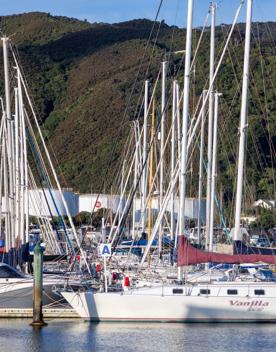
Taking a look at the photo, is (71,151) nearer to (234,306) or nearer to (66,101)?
(66,101)

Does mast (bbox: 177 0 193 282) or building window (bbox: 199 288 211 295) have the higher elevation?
mast (bbox: 177 0 193 282)

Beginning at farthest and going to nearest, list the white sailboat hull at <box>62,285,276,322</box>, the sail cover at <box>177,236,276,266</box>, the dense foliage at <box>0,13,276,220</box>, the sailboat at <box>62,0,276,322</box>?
the dense foliage at <box>0,13,276,220</box>
the white sailboat hull at <box>62,285,276,322</box>
the sailboat at <box>62,0,276,322</box>
the sail cover at <box>177,236,276,266</box>

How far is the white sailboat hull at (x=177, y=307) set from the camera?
3400 cm

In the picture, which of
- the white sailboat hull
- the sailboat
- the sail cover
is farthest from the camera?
the white sailboat hull

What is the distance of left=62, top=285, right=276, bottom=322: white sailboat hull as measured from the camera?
1339 inches

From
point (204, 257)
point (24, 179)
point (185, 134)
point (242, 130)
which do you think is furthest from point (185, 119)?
point (24, 179)

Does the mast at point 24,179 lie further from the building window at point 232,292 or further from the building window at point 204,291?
the building window at point 232,292

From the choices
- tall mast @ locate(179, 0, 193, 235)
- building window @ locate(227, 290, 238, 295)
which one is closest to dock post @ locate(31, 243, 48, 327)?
tall mast @ locate(179, 0, 193, 235)

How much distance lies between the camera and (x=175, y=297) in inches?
1334

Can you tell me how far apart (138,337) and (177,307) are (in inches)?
66.5

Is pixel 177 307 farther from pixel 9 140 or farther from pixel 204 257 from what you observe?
pixel 9 140

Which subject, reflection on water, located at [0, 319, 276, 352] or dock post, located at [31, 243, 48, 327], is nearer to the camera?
reflection on water, located at [0, 319, 276, 352]

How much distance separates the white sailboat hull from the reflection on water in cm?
24

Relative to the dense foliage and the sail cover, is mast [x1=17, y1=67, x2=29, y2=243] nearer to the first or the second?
the sail cover
